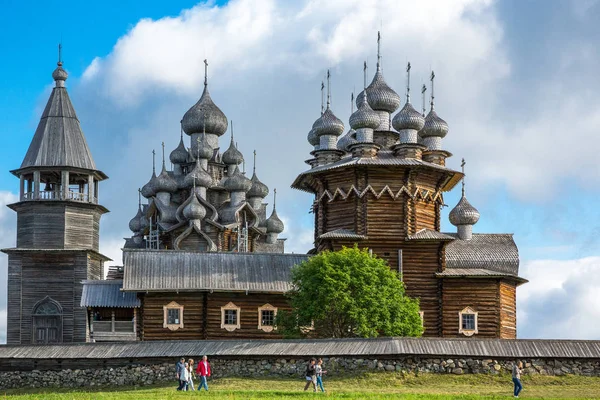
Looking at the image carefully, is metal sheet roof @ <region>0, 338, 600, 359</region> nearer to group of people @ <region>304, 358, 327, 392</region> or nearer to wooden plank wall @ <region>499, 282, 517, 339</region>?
group of people @ <region>304, 358, 327, 392</region>

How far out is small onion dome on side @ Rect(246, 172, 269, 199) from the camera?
2795 inches

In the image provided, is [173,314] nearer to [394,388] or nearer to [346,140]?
[346,140]

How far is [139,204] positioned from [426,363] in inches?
1337

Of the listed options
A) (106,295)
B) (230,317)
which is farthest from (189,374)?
(106,295)

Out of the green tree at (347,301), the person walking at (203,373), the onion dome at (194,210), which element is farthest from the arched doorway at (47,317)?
the person walking at (203,373)

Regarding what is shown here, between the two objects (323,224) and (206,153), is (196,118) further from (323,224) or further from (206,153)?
(323,224)

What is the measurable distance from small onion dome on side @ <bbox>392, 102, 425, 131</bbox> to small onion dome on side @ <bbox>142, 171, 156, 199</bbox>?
18253 millimetres

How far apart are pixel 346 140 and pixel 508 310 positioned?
1094 centimetres

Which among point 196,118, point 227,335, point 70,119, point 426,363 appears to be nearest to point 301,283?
point 227,335

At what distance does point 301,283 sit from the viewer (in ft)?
153

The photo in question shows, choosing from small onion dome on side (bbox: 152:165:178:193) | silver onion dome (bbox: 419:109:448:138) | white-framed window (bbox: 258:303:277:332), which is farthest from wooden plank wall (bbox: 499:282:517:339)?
small onion dome on side (bbox: 152:165:178:193)

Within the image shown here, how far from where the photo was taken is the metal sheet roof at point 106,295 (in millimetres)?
52250

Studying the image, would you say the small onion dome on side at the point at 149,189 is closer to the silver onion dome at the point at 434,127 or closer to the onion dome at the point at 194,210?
the onion dome at the point at 194,210

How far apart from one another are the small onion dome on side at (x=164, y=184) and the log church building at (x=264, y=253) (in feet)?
19.3
